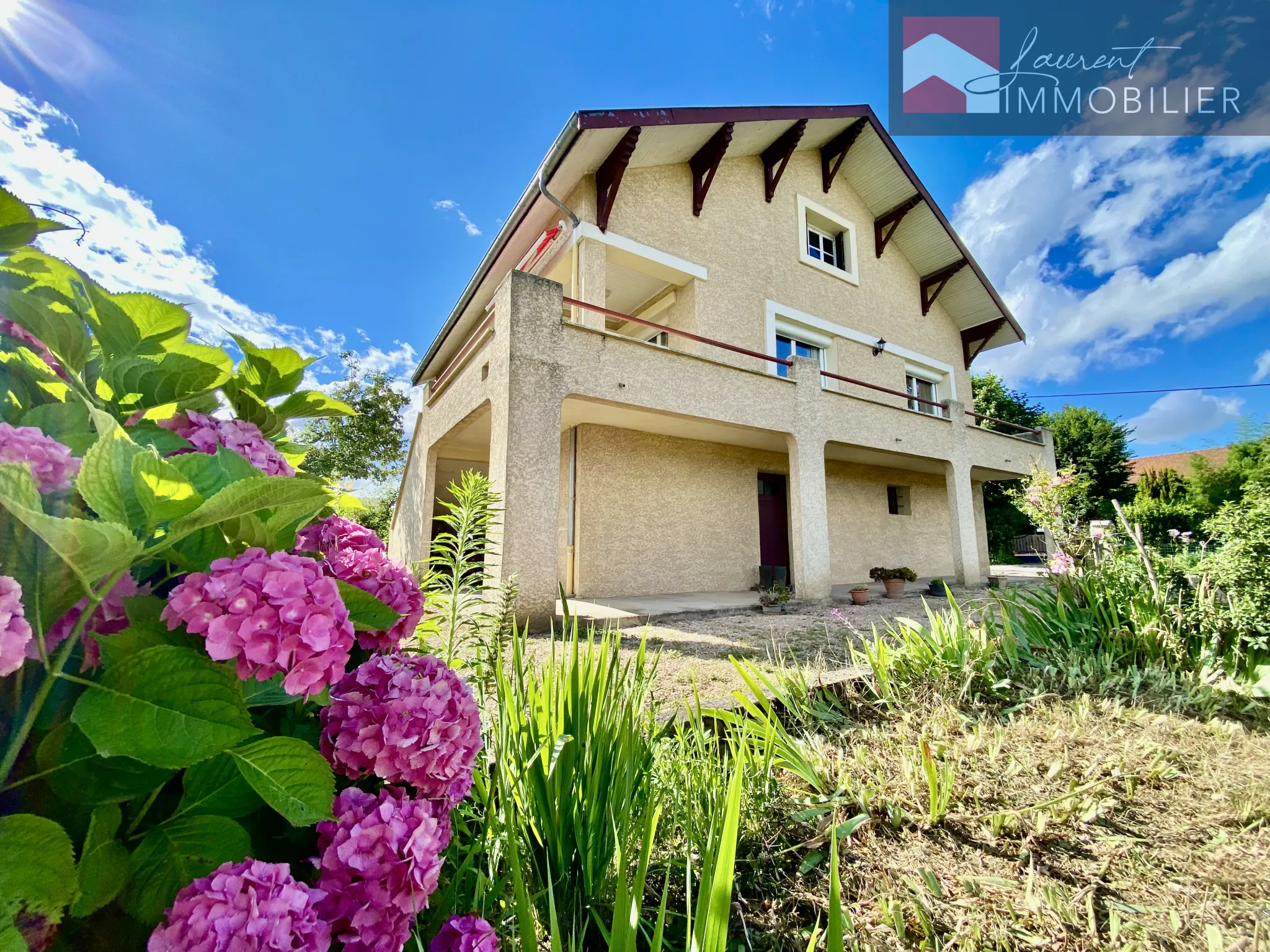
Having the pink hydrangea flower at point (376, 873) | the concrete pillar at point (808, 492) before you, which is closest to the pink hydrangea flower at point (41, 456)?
the pink hydrangea flower at point (376, 873)

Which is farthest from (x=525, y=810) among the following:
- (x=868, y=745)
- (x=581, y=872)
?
(x=868, y=745)

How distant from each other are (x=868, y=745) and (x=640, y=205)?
29.8ft

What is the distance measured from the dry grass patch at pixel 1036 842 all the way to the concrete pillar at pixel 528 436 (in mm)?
3925

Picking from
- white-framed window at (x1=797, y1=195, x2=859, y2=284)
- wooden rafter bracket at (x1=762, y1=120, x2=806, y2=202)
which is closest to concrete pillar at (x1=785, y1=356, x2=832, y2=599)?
white-framed window at (x1=797, y1=195, x2=859, y2=284)

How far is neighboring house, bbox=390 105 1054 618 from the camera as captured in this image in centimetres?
670

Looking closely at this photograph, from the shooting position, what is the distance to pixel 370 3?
548 centimetres

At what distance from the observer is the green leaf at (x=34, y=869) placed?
0.45 m

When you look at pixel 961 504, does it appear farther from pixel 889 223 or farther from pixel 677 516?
pixel 889 223

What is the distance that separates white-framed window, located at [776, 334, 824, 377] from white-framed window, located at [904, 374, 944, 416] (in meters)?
3.38

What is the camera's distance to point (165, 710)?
53 centimetres

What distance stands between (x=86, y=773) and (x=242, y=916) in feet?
0.84

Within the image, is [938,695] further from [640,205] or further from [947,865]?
[640,205]

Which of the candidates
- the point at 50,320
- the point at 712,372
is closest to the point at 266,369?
the point at 50,320

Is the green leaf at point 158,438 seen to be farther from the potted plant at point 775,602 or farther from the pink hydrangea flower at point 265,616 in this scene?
the potted plant at point 775,602
